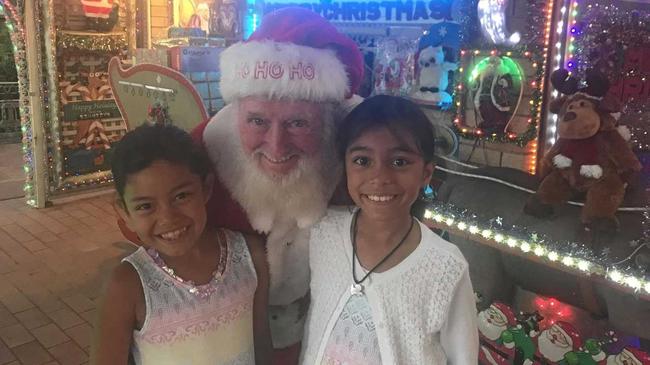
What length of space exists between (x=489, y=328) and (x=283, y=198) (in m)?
1.37

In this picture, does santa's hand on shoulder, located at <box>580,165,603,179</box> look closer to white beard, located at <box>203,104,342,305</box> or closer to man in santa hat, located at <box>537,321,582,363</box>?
man in santa hat, located at <box>537,321,582,363</box>

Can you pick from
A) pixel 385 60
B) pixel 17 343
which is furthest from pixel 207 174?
pixel 17 343

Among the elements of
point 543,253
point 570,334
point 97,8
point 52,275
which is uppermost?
point 97,8

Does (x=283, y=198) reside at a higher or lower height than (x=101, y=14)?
lower

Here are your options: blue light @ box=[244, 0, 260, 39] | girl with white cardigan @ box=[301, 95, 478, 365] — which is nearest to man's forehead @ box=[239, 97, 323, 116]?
girl with white cardigan @ box=[301, 95, 478, 365]

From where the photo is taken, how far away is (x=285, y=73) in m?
1.77

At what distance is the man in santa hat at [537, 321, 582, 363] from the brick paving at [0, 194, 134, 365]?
1833 millimetres

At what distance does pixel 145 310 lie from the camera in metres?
1.50

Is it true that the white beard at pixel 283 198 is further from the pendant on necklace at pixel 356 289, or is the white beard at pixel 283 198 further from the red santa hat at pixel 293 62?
the pendant on necklace at pixel 356 289

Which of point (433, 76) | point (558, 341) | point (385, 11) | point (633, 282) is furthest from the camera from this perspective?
point (385, 11)

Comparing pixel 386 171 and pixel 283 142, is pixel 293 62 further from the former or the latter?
pixel 386 171

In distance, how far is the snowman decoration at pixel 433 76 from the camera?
2964 millimetres

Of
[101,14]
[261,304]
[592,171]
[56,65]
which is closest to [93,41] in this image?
[101,14]

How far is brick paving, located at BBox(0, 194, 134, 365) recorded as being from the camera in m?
3.26
